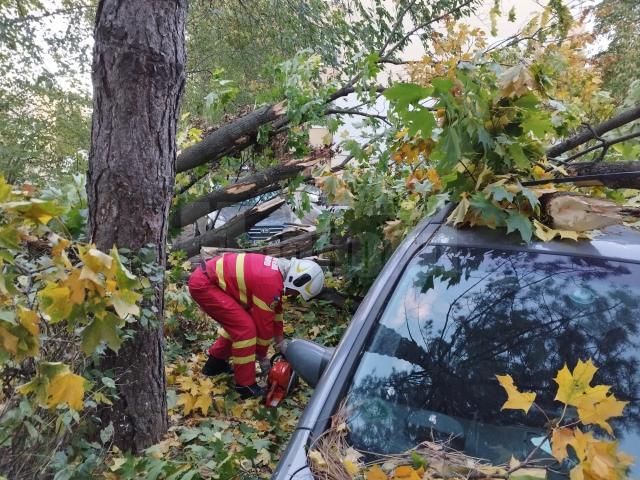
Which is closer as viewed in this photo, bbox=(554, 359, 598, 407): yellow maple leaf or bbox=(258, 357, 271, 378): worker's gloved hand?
Answer: bbox=(554, 359, 598, 407): yellow maple leaf

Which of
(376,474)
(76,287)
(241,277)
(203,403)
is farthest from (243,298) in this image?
(376,474)

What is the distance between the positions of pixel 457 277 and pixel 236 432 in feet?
7.39

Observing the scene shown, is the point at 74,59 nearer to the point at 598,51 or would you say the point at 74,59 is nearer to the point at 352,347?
the point at 352,347

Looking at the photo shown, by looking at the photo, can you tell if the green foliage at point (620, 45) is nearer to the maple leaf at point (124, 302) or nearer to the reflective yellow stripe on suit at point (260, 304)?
the reflective yellow stripe on suit at point (260, 304)

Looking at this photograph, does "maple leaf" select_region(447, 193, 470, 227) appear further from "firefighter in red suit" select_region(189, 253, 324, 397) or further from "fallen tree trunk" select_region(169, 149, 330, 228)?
"fallen tree trunk" select_region(169, 149, 330, 228)

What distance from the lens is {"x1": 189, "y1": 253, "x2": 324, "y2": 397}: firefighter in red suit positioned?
429 centimetres

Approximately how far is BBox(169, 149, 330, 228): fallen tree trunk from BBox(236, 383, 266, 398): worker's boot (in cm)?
216

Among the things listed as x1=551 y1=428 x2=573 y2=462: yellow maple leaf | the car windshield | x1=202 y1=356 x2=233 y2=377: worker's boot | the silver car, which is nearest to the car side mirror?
the silver car

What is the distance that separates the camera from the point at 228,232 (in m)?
6.50

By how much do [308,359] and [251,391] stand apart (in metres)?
2.46

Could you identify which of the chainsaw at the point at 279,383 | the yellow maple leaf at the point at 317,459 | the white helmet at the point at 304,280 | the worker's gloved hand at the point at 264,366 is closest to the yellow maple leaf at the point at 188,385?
the chainsaw at the point at 279,383

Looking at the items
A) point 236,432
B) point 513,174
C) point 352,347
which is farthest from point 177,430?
point 513,174

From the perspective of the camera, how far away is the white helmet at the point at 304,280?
4.30 metres

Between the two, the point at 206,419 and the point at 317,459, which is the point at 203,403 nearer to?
the point at 206,419
